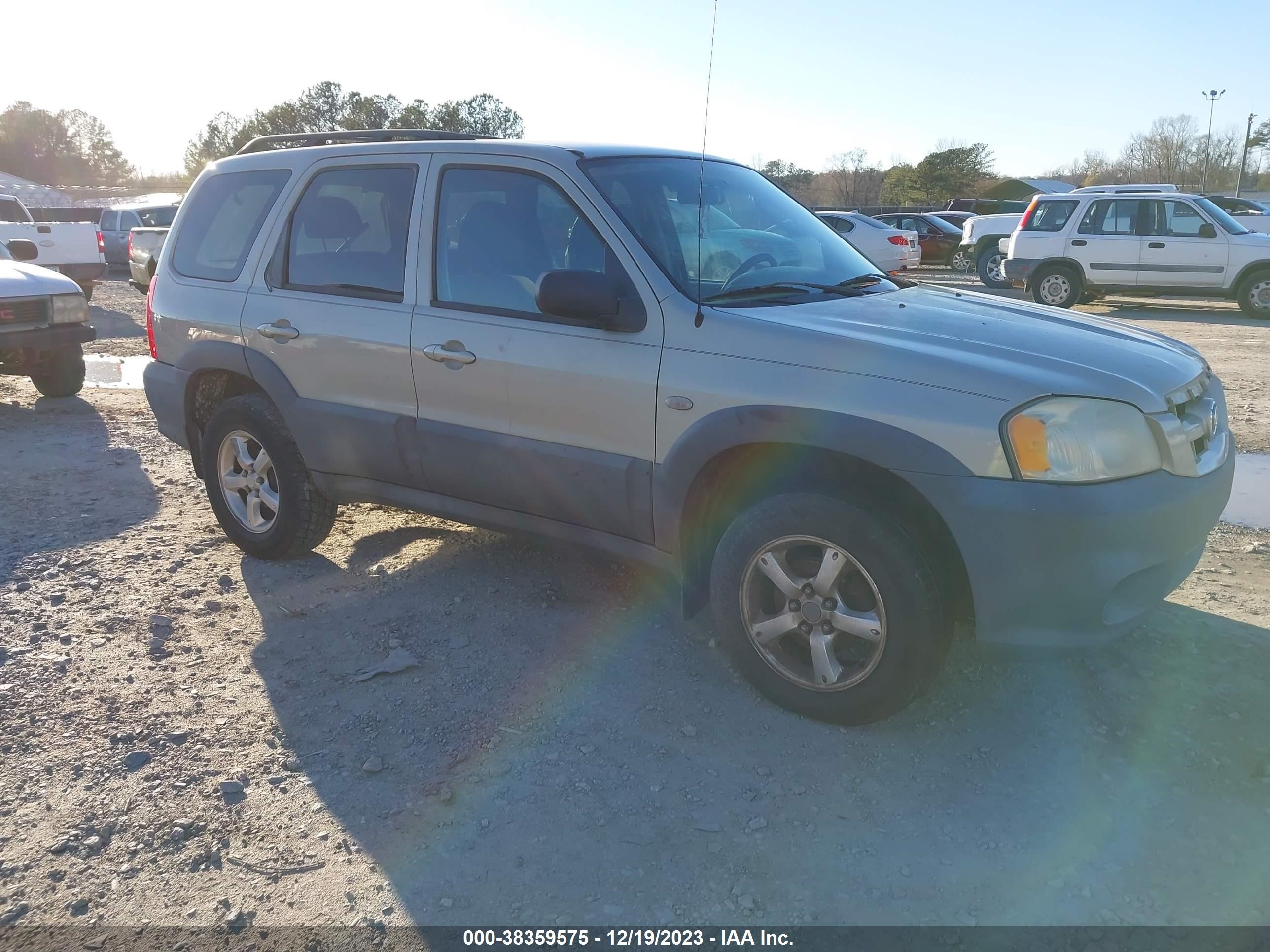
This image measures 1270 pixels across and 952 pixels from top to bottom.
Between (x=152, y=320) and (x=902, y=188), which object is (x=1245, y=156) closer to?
(x=902, y=188)

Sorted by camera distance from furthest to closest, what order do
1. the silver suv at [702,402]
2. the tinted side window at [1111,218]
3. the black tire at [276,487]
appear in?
1. the tinted side window at [1111,218]
2. the black tire at [276,487]
3. the silver suv at [702,402]

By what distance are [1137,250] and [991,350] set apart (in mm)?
14059

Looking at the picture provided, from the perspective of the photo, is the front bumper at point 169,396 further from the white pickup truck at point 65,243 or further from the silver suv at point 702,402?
the white pickup truck at point 65,243

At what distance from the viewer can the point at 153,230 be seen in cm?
1836

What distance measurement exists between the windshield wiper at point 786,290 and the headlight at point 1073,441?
44.3 inches

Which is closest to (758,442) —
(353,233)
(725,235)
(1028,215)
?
(725,235)

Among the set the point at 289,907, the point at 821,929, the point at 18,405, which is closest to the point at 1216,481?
the point at 821,929

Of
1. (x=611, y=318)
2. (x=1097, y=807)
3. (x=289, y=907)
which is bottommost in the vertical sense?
(x=289, y=907)

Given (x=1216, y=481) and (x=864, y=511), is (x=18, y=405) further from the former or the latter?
(x=1216, y=481)

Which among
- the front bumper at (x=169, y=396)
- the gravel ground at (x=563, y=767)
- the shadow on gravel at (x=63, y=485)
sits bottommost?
the gravel ground at (x=563, y=767)

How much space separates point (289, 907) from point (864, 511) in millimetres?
1942

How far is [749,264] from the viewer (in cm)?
380

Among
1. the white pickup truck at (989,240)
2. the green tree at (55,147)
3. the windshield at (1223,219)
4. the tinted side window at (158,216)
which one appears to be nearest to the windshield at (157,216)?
the tinted side window at (158,216)

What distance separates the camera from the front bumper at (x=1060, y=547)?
2830 mm
